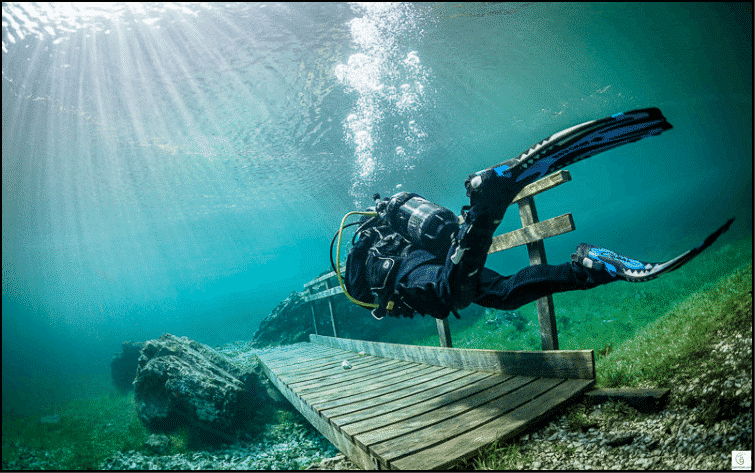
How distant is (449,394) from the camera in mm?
3236

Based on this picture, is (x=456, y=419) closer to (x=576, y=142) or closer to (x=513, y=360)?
(x=513, y=360)

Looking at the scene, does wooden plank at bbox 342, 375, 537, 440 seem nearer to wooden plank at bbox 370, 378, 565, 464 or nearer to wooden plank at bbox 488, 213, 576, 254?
wooden plank at bbox 370, 378, 565, 464

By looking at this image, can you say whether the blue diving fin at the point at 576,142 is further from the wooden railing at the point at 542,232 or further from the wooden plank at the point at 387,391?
the wooden plank at the point at 387,391

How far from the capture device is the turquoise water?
12938 millimetres

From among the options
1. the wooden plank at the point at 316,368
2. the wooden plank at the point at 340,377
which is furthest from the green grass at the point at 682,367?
the wooden plank at the point at 316,368

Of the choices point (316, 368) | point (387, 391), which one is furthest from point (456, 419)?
point (316, 368)

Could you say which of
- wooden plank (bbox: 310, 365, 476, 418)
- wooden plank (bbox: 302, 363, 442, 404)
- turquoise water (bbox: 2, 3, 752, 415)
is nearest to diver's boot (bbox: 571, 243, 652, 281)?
wooden plank (bbox: 310, 365, 476, 418)

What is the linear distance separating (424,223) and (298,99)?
16.4 meters

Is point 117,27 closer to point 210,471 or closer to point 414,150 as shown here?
point 210,471

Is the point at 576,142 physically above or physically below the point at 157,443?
above

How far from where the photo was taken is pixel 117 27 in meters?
12.3

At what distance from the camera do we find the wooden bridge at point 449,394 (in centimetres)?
228
